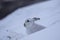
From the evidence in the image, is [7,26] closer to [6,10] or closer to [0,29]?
[0,29]

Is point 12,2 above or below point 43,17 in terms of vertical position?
above

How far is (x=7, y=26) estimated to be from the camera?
6.49 ft

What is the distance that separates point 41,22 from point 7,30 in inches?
18.2

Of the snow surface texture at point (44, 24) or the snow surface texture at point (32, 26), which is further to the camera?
the snow surface texture at point (32, 26)

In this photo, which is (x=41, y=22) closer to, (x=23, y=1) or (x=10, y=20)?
(x=10, y=20)

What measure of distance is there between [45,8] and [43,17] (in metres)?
0.43

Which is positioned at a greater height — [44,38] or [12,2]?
[12,2]

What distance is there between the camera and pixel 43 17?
205cm

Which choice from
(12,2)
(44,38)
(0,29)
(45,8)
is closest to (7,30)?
(0,29)

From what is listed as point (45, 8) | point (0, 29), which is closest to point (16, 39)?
point (0, 29)

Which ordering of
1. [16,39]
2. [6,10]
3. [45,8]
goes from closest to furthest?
[16,39], [45,8], [6,10]

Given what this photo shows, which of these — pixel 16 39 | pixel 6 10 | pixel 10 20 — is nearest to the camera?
pixel 16 39

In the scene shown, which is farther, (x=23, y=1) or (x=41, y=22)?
(x=23, y=1)

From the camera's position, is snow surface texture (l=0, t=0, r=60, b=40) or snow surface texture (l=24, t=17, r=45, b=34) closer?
snow surface texture (l=0, t=0, r=60, b=40)
